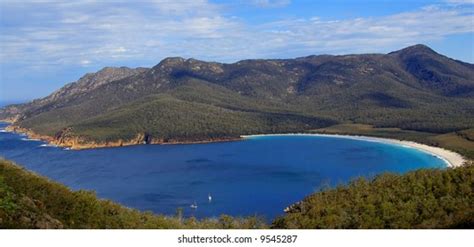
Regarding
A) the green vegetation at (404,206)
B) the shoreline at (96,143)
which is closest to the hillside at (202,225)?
the green vegetation at (404,206)

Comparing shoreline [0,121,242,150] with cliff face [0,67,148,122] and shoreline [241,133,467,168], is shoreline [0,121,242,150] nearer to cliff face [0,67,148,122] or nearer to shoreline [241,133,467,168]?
shoreline [241,133,467,168]

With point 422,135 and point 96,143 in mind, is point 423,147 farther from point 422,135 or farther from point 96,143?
point 96,143

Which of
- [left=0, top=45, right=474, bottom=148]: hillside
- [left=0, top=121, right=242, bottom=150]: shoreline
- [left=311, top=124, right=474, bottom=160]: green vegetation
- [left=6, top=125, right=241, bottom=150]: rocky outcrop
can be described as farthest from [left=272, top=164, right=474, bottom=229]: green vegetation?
[left=6, top=125, right=241, bottom=150]: rocky outcrop

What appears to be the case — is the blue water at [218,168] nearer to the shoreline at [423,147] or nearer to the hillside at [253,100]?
the shoreline at [423,147]

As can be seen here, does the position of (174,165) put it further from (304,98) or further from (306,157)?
(304,98)

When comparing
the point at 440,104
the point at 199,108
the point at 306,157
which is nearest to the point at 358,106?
the point at 440,104

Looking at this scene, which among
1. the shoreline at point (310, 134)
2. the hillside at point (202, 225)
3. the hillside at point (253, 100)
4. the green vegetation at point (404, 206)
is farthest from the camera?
the hillside at point (253, 100)

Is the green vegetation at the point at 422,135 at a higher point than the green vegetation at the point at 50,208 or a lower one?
lower
